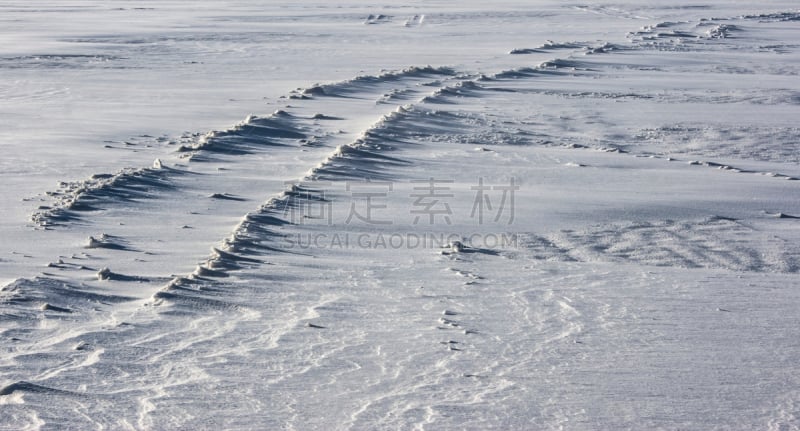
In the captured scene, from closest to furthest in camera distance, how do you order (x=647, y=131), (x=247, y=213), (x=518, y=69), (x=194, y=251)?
(x=194, y=251) → (x=247, y=213) → (x=647, y=131) → (x=518, y=69)

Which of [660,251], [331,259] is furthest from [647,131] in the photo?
[331,259]

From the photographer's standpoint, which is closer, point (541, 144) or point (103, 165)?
point (103, 165)

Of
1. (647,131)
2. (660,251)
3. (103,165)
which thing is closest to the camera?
(660,251)

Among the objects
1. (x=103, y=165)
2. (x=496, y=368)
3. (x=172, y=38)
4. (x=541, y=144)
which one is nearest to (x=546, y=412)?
(x=496, y=368)

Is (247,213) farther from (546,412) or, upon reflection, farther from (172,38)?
(172,38)

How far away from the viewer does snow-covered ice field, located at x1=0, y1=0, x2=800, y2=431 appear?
3.69 metres

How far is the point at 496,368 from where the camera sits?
397cm

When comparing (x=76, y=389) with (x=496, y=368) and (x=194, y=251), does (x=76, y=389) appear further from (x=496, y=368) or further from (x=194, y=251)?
(x=194, y=251)

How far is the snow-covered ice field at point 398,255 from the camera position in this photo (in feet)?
12.1

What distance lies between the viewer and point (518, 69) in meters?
15.0

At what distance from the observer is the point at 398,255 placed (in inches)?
219

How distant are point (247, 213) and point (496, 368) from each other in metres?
2.70

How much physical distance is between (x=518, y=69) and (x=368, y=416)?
12.0 metres

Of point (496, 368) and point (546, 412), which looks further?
point (496, 368)
